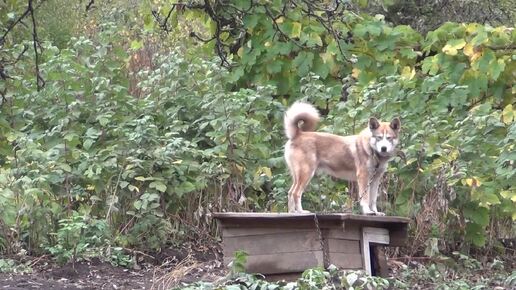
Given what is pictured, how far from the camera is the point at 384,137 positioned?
8102mm

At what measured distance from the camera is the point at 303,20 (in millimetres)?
11117

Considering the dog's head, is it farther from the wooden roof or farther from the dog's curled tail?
the wooden roof

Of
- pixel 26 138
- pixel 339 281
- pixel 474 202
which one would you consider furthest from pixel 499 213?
pixel 26 138

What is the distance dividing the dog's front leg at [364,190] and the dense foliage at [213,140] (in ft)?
3.28

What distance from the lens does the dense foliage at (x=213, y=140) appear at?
29.1 ft

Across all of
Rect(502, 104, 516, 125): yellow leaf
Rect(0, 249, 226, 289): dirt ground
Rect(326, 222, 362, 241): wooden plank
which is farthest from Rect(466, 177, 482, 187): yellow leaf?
Rect(0, 249, 226, 289): dirt ground

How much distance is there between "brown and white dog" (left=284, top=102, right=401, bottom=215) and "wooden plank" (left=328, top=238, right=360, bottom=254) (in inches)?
20.4

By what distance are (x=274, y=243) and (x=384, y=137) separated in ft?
4.72

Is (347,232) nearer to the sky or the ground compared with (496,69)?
nearer to the ground

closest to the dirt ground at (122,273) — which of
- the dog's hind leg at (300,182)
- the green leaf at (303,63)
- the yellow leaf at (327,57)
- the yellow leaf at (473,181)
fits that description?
the dog's hind leg at (300,182)

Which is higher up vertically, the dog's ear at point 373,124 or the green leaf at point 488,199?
the dog's ear at point 373,124

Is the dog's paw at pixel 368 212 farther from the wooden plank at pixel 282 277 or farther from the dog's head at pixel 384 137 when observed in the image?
the wooden plank at pixel 282 277

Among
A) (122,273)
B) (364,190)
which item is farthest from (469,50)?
(122,273)

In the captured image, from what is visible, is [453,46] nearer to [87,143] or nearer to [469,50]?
[469,50]
